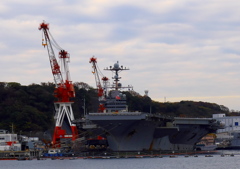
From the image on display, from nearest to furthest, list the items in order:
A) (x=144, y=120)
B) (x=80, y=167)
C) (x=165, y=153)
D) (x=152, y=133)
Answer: (x=80, y=167), (x=144, y=120), (x=152, y=133), (x=165, y=153)

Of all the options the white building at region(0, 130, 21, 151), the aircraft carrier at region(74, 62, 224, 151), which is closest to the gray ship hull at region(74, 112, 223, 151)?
the aircraft carrier at region(74, 62, 224, 151)

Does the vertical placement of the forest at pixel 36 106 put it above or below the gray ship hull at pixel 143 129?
above

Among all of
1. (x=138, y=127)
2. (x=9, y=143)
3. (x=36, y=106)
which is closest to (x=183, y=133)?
(x=138, y=127)

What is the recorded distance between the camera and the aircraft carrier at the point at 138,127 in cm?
6293

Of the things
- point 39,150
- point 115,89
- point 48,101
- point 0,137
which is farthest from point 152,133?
point 48,101

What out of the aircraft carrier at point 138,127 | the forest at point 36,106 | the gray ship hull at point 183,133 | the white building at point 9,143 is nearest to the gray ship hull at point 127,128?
the aircraft carrier at point 138,127

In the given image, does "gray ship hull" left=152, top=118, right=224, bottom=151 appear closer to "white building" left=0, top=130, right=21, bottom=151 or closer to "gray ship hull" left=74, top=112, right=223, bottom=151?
"gray ship hull" left=74, top=112, right=223, bottom=151

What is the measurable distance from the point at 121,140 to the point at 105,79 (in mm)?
39374

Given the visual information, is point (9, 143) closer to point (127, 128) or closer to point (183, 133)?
point (127, 128)

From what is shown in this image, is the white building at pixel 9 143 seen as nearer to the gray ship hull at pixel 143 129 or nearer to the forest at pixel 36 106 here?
the forest at pixel 36 106

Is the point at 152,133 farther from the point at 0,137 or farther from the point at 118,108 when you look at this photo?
the point at 0,137

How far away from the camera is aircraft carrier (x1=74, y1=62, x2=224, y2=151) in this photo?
2478 inches

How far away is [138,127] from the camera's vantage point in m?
→ 65.5

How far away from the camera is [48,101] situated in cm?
11675
